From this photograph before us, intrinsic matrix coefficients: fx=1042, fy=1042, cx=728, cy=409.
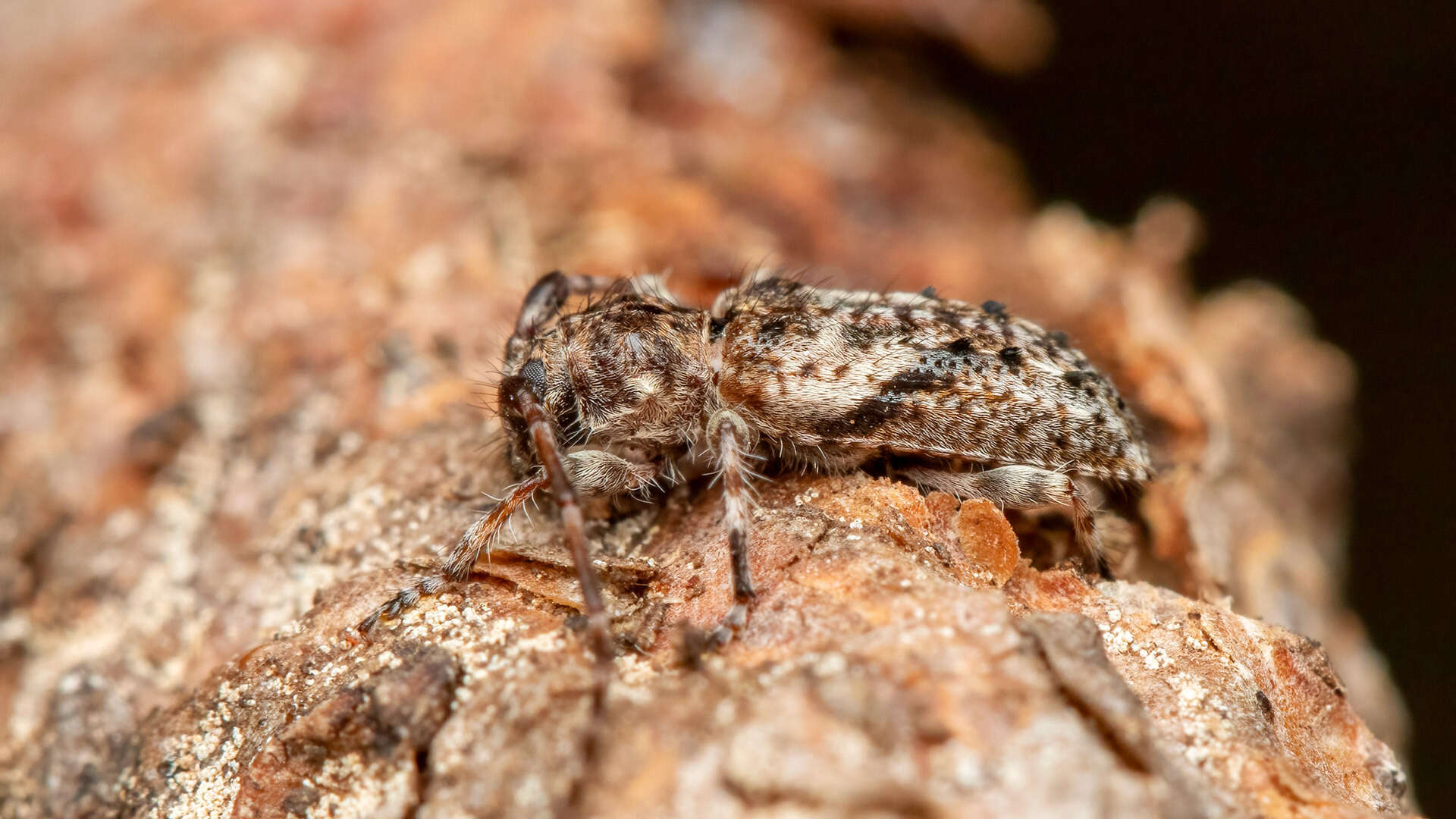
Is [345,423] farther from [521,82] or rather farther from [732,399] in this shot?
[521,82]

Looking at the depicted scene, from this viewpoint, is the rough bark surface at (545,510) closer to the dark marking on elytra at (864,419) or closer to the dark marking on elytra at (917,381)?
the dark marking on elytra at (864,419)

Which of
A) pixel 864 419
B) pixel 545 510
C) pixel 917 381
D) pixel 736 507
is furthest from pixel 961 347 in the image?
pixel 545 510

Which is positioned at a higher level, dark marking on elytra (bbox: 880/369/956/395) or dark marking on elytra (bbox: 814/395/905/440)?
dark marking on elytra (bbox: 880/369/956/395)

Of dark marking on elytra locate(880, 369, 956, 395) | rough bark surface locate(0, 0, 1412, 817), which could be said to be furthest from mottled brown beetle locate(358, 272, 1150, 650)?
rough bark surface locate(0, 0, 1412, 817)

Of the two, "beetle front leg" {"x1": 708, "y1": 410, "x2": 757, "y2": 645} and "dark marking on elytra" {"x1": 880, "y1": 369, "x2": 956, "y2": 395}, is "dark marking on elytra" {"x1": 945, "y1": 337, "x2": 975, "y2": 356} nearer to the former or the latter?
"dark marking on elytra" {"x1": 880, "y1": 369, "x2": 956, "y2": 395}

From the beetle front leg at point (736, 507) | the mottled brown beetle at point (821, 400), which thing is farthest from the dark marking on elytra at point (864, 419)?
the beetle front leg at point (736, 507)

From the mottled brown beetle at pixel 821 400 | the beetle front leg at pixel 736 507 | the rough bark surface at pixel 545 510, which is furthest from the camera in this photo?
the mottled brown beetle at pixel 821 400
